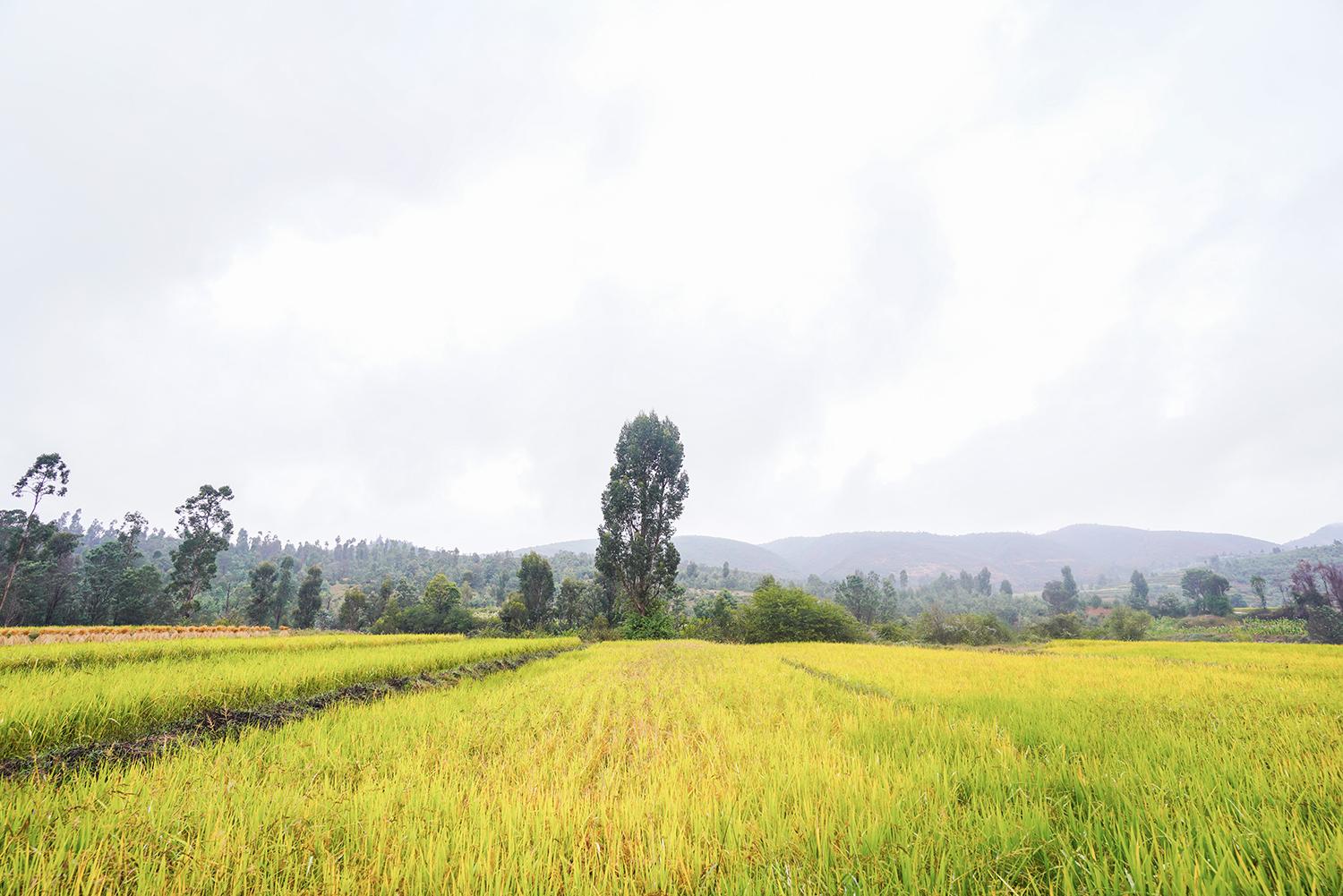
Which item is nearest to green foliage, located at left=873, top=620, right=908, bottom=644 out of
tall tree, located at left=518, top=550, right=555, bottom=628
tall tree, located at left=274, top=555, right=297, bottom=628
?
tall tree, located at left=518, top=550, right=555, bottom=628

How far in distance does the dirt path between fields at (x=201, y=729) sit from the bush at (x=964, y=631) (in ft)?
135

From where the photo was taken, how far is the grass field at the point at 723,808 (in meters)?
2.04

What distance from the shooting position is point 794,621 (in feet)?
111

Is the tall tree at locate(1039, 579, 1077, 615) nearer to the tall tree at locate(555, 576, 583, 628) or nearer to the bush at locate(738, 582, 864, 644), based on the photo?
the bush at locate(738, 582, 864, 644)

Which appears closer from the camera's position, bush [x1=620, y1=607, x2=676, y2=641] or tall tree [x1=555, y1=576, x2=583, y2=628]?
bush [x1=620, y1=607, x2=676, y2=641]

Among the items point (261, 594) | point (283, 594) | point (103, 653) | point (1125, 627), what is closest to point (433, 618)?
point (261, 594)

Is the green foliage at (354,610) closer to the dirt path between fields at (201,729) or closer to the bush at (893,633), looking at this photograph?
the bush at (893,633)

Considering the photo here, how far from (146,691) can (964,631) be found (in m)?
46.2

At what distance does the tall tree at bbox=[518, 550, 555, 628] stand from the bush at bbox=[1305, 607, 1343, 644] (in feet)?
211

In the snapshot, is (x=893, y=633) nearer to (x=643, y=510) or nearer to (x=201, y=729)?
(x=643, y=510)

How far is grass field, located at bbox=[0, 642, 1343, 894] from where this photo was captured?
80.3 inches

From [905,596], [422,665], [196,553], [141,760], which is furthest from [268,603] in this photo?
[905,596]

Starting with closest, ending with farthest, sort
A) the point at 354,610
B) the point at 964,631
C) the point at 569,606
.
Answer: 1. the point at 964,631
2. the point at 569,606
3. the point at 354,610

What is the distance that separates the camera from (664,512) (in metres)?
33.0
